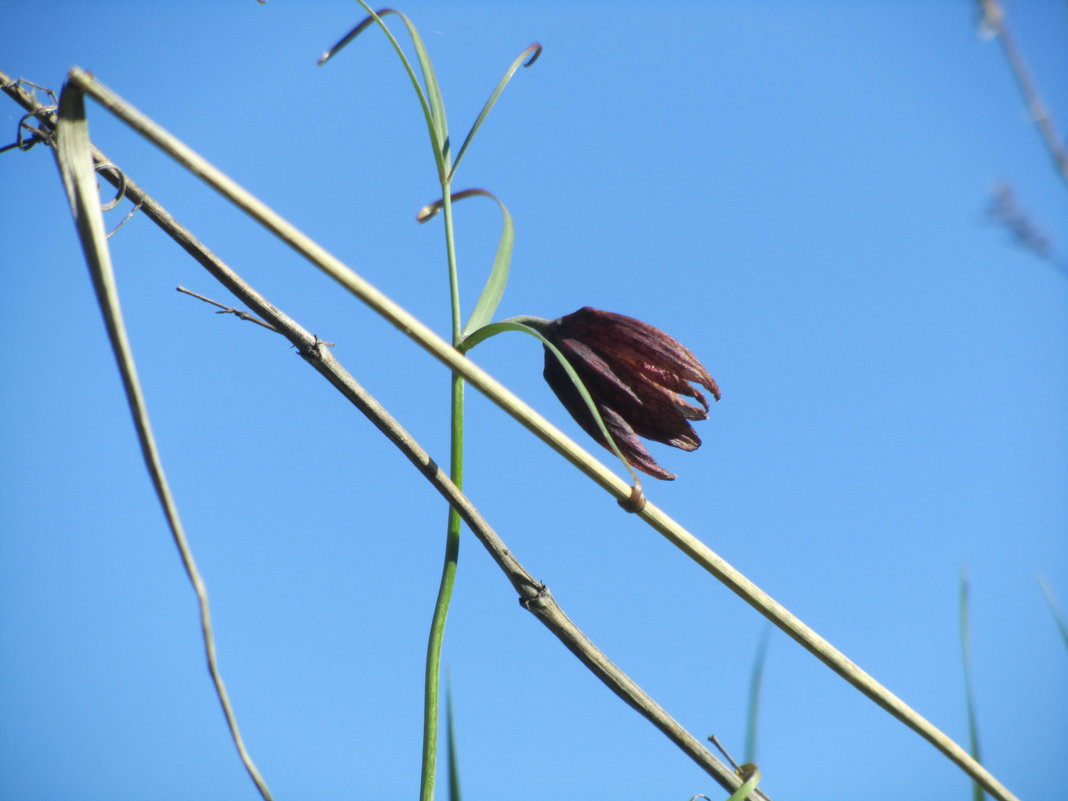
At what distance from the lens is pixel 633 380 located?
0.41 meters

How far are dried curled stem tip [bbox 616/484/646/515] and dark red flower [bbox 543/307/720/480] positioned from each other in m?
0.13

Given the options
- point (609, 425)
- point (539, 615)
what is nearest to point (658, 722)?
point (539, 615)

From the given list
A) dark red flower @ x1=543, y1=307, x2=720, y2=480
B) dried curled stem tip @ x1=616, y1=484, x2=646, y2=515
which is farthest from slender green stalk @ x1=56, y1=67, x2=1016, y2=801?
dark red flower @ x1=543, y1=307, x2=720, y2=480

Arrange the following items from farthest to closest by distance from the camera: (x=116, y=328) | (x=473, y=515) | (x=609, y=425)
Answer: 1. (x=609, y=425)
2. (x=473, y=515)
3. (x=116, y=328)

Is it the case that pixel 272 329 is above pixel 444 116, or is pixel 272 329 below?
below

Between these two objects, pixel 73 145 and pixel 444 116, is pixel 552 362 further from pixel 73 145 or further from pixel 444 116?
pixel 73 145

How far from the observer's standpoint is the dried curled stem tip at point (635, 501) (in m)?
0.27

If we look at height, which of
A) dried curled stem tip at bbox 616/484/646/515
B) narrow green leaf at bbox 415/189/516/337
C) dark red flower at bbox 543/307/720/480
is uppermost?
→ narrow green leaf at bbox 415/189/516/337

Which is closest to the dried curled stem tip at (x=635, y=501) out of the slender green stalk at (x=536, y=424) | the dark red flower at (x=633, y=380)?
the slender green stalk at (x=536, y=424)

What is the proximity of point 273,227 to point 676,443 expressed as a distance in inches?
10.0

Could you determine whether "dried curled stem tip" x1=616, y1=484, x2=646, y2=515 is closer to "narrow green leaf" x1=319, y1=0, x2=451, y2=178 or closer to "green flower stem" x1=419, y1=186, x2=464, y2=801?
"green flower stem" x1=419, y1=186, x2=464, y2=801

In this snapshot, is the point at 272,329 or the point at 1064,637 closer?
the point at 272,329

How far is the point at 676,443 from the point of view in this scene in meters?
0.42

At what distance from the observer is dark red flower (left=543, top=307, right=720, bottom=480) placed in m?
0.41
